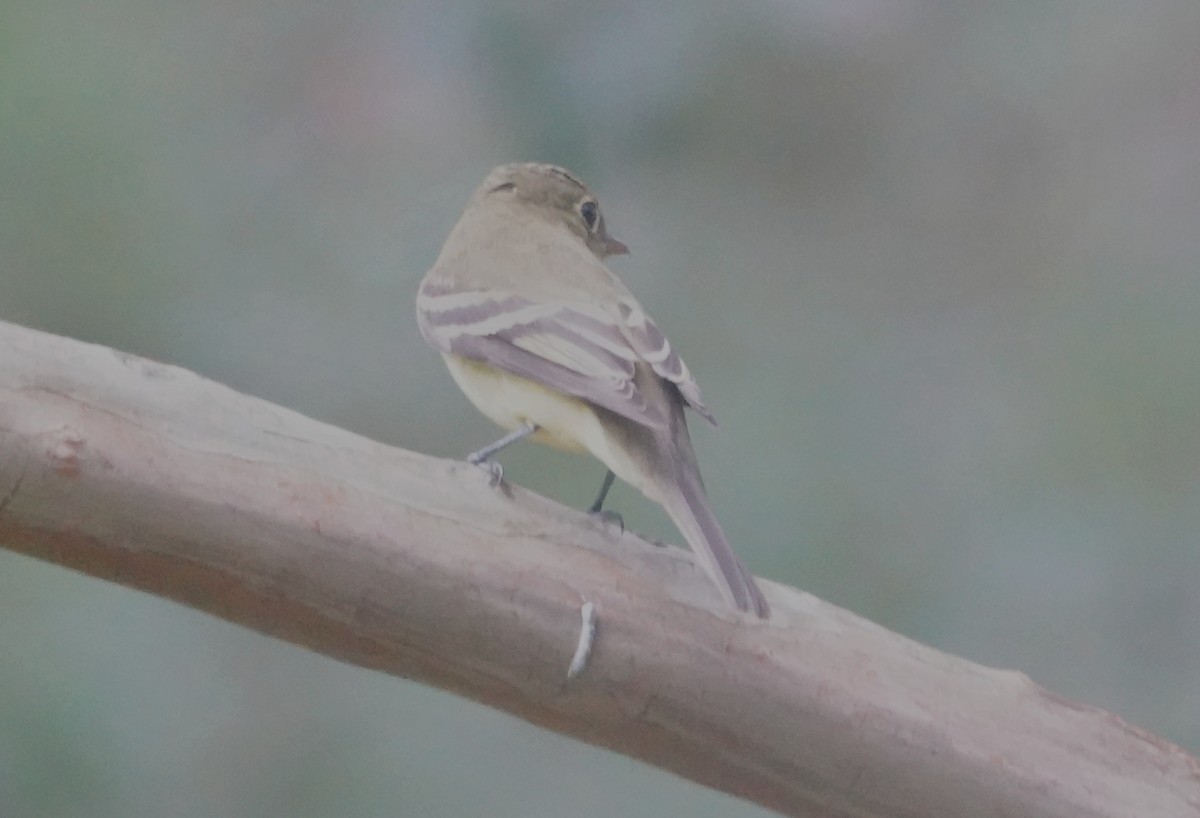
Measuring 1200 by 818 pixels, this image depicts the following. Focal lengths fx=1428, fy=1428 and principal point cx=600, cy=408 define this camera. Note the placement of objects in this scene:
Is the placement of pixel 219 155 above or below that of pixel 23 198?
above

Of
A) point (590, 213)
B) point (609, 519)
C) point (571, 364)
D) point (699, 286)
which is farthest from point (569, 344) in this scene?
point (699, 286)

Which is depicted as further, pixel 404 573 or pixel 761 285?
pixel 761 285

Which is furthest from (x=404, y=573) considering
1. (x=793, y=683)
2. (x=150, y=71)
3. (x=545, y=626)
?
(x=150, y=71)

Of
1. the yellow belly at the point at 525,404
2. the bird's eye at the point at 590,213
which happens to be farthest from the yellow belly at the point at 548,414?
the bird's eye at the point at 590,213

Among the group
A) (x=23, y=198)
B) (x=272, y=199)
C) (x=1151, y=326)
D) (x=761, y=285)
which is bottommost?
(x=23, y=198)

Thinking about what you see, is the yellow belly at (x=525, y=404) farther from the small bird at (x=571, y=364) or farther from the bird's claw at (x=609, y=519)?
the bird's claw at (x=609, y=519)

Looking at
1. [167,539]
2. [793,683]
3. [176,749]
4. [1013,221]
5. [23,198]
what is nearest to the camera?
[167,539]

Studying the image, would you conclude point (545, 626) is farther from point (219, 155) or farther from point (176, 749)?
point (219, 155)
